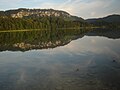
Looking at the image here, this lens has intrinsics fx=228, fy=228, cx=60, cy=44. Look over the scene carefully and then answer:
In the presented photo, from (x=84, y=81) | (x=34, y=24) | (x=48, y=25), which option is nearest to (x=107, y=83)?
(x=84, y=81)

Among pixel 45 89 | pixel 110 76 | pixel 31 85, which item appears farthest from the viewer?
pixel 110 76

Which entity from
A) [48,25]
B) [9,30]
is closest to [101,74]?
[9,30]

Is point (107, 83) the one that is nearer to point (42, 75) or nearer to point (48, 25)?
point (42, 75)

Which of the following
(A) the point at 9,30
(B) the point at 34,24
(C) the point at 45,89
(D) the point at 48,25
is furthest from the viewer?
(D) the point at 48,25

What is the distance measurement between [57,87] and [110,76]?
6746 millimetres

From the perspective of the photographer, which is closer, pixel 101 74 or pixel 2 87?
pixel 2 87

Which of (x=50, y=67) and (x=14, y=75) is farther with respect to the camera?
(x=50, y=67)

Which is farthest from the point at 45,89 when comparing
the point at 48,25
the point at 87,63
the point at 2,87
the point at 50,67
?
the point at 48,25

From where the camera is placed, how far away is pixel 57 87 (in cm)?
2006

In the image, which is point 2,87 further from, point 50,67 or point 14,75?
point 50,67

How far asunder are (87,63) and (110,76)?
308 inches

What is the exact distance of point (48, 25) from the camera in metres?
196

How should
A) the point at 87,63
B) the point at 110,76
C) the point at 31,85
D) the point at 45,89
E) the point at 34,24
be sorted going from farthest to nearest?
the point at 34,24 < the point at 87,63 < the point at 110,76 < the point at 31,85 < the point at 45,89

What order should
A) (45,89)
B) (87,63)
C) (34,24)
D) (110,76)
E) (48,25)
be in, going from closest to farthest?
(45,89) → (110,76) → (87,63) → (34,24) → (48,25)
